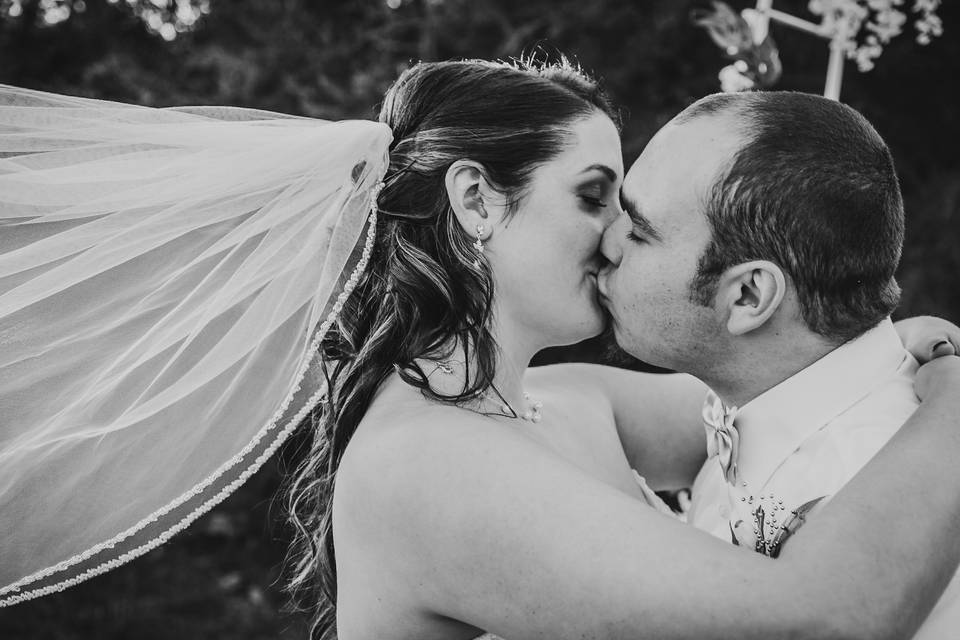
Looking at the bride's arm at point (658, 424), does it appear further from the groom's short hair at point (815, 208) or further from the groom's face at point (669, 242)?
the groom's short hair at point (815, 208)

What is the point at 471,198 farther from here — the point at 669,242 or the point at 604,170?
the point at 669,242

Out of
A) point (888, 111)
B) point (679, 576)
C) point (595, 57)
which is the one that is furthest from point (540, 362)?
point (679, 576)

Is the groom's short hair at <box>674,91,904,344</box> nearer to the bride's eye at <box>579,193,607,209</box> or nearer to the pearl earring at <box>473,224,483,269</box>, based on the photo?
the bride's eye at <box>579,193,607,209</box>

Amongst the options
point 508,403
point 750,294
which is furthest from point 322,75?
point 750,294

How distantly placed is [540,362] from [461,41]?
183cm

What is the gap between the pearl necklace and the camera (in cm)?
248

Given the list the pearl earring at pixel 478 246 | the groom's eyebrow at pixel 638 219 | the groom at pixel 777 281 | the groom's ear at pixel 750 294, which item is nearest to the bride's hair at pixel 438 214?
the pearl earring at pixel 478 246

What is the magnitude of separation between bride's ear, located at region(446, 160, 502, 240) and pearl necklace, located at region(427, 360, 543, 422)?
1.20ft

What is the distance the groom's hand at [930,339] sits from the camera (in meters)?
2.36

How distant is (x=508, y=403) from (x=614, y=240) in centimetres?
55

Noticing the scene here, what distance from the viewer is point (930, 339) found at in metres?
2.39

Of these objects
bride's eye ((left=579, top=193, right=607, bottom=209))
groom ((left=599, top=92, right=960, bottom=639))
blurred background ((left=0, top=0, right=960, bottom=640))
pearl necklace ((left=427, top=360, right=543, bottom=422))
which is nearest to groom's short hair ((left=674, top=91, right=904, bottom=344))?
groom ((left=599, top=92, right=960, bottom=639))

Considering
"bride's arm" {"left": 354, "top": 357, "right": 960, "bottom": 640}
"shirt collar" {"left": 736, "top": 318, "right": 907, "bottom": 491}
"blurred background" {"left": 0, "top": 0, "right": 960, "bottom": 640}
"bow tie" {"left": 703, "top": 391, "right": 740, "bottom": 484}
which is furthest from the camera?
"blurred background" {"left": 0, "top": 0, "right": 960, "bottom": 640}

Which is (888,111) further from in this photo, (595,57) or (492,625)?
(492,625)
